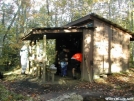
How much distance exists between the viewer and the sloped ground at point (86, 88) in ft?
28.7

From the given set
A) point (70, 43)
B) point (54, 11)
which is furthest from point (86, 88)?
point (54, 11)

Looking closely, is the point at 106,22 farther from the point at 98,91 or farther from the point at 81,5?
the point at 81,5

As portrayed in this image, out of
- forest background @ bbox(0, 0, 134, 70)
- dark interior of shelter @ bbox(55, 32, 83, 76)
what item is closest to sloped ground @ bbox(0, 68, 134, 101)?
dark interior of shelter @ bbox(55, 32, 83, 76)

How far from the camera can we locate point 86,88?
1030 centimetres

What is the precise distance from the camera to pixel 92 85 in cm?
1086

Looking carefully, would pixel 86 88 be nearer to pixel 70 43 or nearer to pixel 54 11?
pixel 70 43

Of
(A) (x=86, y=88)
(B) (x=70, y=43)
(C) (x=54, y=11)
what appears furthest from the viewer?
(C) (x=54, y=11)

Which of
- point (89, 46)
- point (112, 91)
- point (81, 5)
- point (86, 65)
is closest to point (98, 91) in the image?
point (112, 91)

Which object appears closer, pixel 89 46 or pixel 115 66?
pixel 89 46

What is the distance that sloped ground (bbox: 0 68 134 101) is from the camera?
8.75 metres

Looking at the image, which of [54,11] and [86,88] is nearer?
[86,88]

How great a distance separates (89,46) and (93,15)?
1.90m

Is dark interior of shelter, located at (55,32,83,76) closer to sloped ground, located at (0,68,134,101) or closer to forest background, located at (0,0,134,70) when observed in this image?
sloped ground, located at (0,68,134,101)

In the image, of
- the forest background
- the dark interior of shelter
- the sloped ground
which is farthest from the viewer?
the forest background
